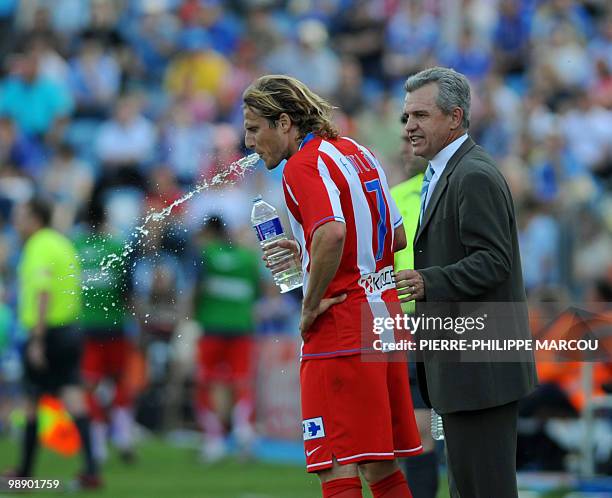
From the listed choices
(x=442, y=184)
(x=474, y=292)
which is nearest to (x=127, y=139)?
(x=442, y=184)

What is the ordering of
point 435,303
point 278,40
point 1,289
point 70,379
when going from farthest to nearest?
1. point 278,40
2. point 1,289
3. point 70,379
4. point 435,303

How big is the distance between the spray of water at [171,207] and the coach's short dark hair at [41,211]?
0.64m

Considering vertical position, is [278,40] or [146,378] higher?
[278,40]

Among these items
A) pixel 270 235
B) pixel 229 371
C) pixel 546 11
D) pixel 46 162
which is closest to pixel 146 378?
pixel 229 371

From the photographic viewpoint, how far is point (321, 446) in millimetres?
6137

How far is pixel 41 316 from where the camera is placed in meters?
11.7

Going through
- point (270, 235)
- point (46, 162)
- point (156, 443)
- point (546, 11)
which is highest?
point (546, 11)

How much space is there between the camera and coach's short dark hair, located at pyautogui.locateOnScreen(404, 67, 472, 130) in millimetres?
5980

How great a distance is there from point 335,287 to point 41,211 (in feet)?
19.6

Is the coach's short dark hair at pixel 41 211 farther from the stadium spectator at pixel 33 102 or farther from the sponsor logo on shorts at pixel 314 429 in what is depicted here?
the stadium spectator at pixel 33 102

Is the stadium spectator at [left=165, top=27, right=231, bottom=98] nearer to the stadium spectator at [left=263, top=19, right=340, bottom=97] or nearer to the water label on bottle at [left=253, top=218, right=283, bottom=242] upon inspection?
the stadium spectator at [left=263, top=19, right=340, bottom=97]

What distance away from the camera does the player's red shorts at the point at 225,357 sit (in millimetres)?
14336

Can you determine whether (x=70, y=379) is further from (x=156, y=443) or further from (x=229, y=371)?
(x=156, y=443)

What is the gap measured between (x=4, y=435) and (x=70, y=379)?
4215 millimetres
